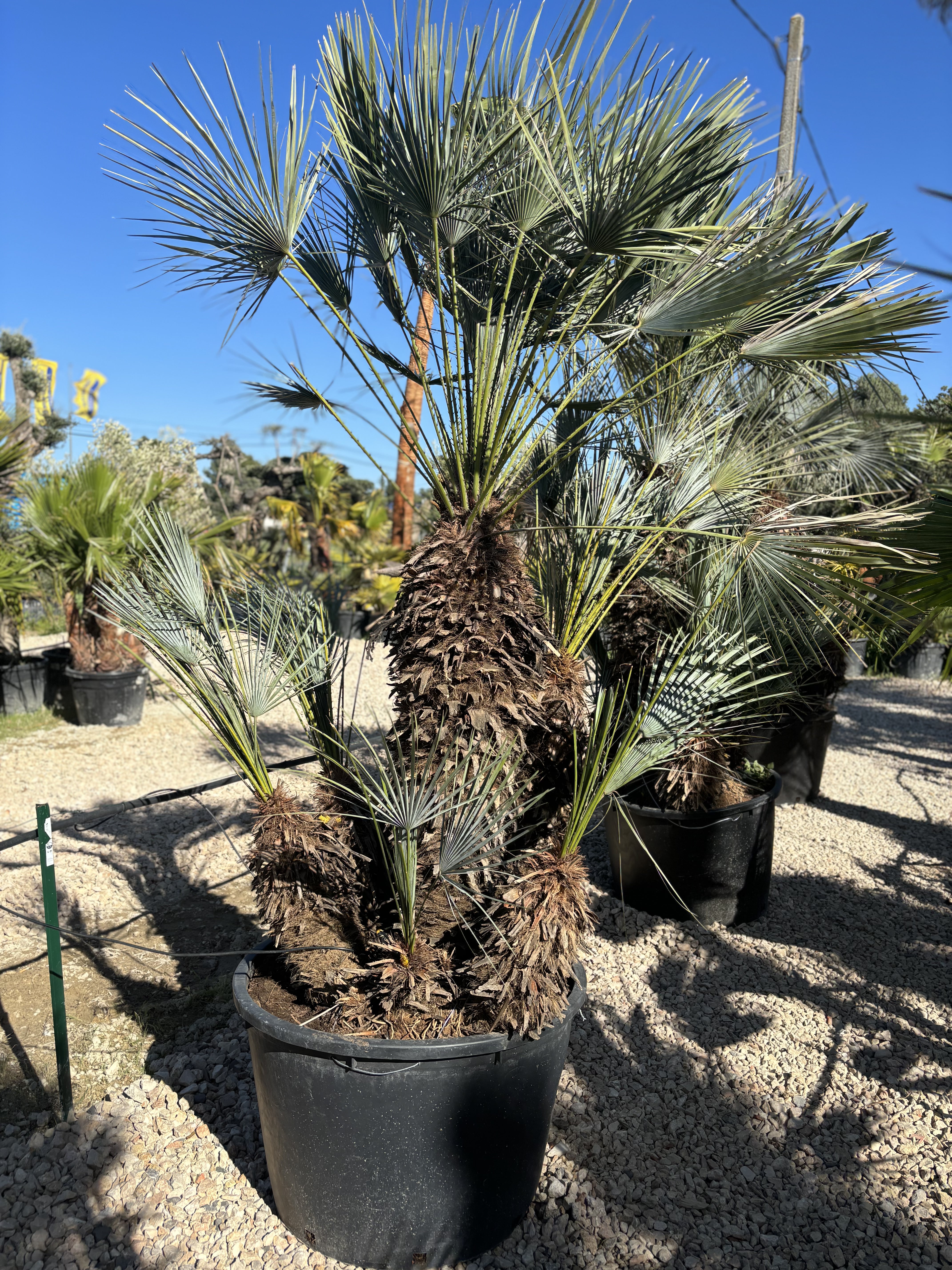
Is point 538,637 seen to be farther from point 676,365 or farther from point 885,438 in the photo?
point 885,438

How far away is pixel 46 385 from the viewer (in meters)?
20.4

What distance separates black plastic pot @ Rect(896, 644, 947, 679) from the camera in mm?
10844

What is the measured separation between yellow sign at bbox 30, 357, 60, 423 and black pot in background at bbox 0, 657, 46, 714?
11817mm

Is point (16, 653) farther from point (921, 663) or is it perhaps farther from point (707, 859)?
point (921, 663)

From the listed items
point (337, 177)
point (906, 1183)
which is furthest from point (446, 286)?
point (906, 1183)

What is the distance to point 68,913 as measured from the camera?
150 inches

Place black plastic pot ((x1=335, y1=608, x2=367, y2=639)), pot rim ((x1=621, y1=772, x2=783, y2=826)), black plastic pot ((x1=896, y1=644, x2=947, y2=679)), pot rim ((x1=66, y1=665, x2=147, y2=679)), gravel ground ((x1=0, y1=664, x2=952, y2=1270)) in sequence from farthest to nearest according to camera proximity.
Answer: black plastic pot ((x1=335, y1=608, x2=367, y2=639)) < black plastic pot ((x1=896, y1=644, x2=947, y2=679)) < pot rim ((x1=66, y1=665, x2=147, y2=679)) < pot rim ((x1=621, y1=772, x2=783, y2=826)) < gravel ground ((x1=0, y1=664, x2=952, y2=1270))

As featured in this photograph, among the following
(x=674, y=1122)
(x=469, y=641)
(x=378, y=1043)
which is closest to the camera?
(x=378, y=1043)

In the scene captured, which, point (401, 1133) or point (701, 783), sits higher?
point (701, 783)

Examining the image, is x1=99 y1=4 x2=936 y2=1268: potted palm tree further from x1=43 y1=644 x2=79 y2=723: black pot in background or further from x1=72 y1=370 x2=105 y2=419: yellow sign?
x1=72 y1=370 x2=105 y2=419: yellow sign

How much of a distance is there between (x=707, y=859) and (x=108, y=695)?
18.4 ft

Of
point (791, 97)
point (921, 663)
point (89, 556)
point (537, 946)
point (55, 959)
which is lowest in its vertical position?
point (55, 959)

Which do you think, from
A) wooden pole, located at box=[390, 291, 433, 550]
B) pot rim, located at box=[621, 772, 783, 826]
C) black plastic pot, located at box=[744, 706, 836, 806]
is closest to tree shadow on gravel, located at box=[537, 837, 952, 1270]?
pot rim, located at box=[621, 772, 783, 826]

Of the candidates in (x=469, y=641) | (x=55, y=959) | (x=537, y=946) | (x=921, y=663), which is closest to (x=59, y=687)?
(x=55, y=959)
